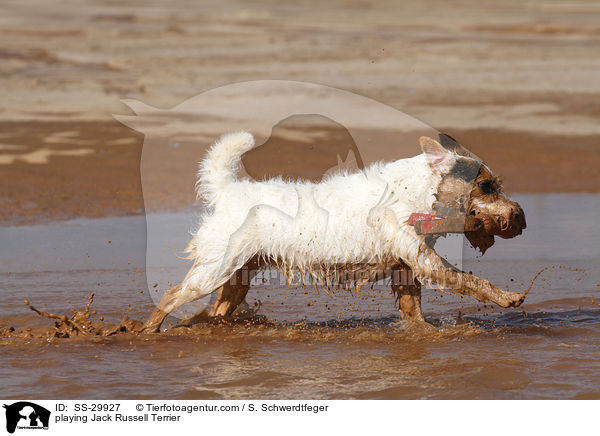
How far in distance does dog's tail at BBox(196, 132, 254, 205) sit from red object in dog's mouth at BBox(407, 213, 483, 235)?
1588 millimetres

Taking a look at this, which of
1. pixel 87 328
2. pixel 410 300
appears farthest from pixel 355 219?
pixel 87 328

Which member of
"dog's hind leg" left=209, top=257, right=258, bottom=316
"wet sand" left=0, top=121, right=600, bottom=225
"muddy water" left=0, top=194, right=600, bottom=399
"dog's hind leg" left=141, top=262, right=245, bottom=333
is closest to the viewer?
"muddy water" left=0, top=194, right=600, bottom=399

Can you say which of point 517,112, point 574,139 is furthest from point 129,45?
point 574,139

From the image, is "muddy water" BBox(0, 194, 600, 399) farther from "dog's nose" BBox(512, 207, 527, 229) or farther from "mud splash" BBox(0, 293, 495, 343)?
"dog's nose" BBox(512, 207, 527, 229)

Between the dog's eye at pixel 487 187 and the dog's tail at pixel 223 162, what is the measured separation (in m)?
2.02

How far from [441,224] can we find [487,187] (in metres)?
0.52

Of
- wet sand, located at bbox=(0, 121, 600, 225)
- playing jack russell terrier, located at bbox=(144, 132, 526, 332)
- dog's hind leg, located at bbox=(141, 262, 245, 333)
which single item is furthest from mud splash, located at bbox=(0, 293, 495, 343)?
wet sand, located at bbox=(0, 121, 600, 225)

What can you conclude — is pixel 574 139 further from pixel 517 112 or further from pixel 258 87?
pixel 258 87

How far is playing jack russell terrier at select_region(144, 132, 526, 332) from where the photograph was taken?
6.76 meters

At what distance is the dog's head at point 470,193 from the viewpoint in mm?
6719

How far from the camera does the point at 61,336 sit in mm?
7355

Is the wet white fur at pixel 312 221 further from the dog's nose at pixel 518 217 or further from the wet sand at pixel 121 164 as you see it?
the wet sand at pixel 121 164
